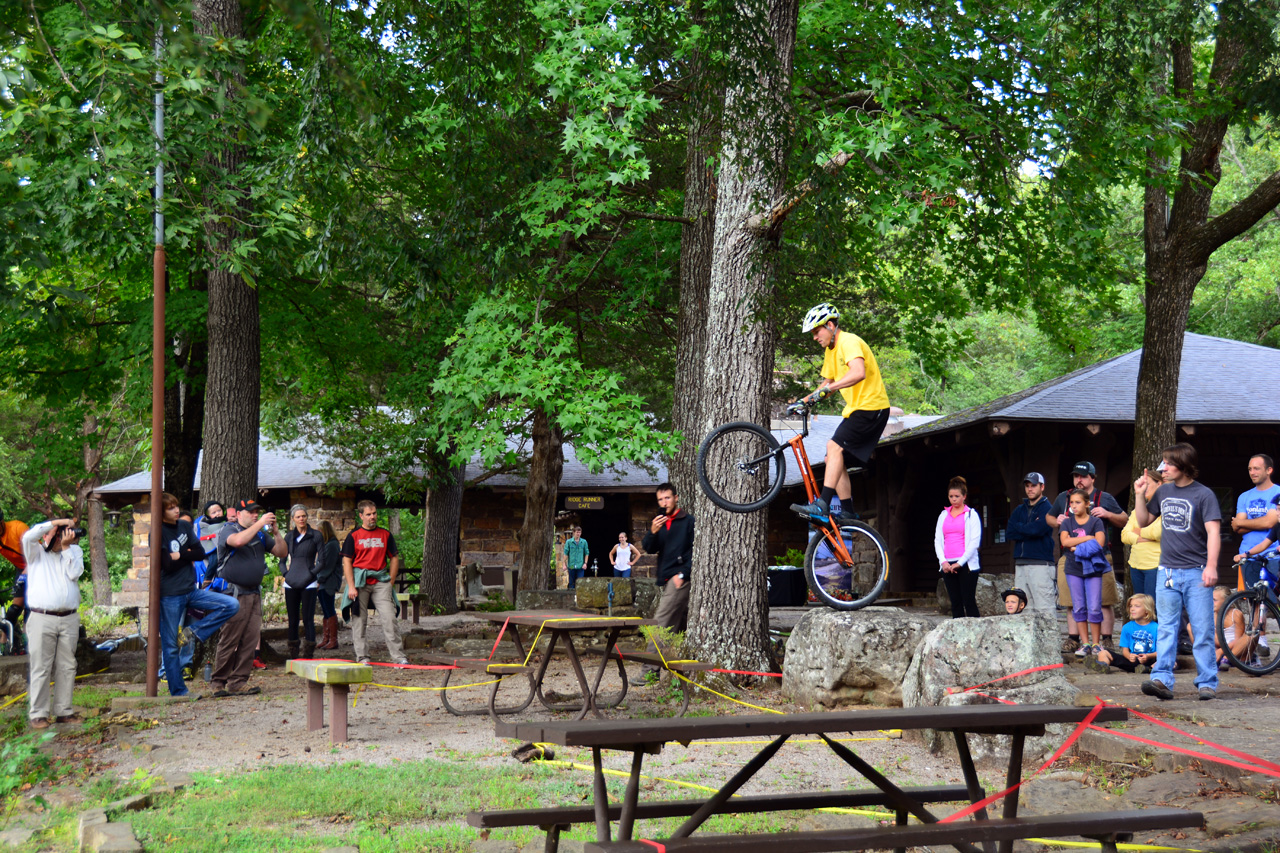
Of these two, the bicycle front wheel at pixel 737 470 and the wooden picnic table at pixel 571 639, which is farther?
the bicycle front wheel at pixel 737 470

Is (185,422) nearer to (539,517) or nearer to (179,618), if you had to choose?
(539,517)

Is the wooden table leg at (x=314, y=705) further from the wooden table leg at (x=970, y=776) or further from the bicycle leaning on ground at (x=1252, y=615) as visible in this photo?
the bicycle leaning on ground at (x=1252, y=615)

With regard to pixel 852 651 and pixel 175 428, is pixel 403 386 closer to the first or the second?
pixel 175 428

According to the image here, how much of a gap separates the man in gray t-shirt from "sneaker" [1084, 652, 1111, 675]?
1.58 meters

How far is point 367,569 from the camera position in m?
11.5

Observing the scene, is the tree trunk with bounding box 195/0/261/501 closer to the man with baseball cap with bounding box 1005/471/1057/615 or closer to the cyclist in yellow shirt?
the cyclist in yellow shirt

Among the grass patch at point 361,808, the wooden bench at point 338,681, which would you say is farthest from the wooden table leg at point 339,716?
the grass patch at point 361,808

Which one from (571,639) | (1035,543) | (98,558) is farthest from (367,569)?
(98,558)

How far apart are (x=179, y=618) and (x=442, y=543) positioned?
11604 millimetres

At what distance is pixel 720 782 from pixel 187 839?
2.92 m

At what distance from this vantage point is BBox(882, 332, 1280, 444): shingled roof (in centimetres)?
1488

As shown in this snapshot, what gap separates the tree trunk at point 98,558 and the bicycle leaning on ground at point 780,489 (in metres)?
25.4

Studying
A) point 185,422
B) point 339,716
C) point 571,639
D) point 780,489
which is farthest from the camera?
point 185,422

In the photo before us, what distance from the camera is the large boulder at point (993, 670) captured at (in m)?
6.72
